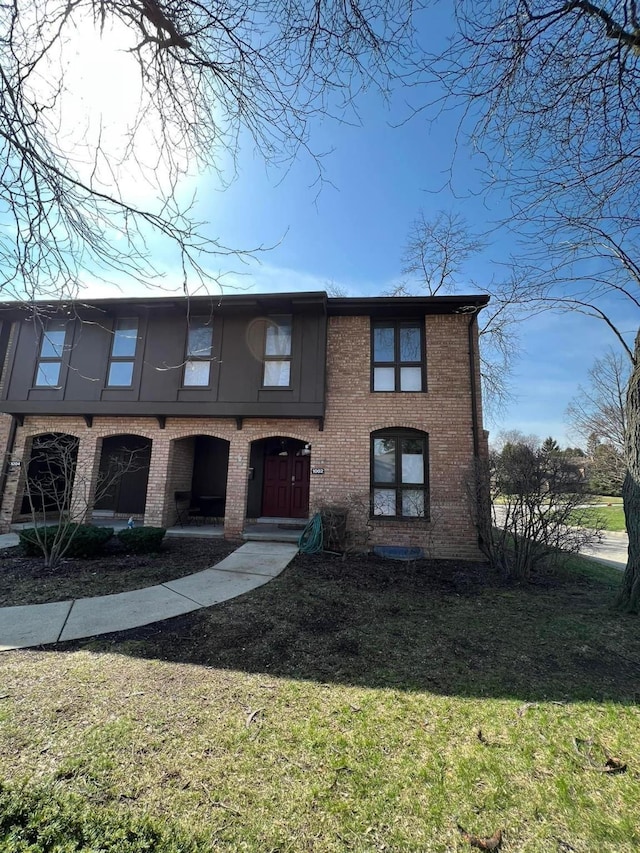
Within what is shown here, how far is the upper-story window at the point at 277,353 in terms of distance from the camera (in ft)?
29.3

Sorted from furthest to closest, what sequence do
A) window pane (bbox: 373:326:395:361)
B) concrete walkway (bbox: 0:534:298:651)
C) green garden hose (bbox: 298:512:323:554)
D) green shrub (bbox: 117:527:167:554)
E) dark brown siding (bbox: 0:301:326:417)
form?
window pane (bbox: 373:326:395:361), dark brown siding (bbox: 0:301:326:417), green garden hose (bbox: 298:512:323:554), green shrub (bbox: 117:527:167:554), concrete walkway (bbox: 0:534:298:651)

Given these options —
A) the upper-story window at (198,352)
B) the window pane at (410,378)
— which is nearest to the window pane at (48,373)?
the upper-story window at (198,352)

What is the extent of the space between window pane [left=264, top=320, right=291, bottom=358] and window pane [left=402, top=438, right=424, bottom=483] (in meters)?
3.78

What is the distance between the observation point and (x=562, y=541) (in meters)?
6.20

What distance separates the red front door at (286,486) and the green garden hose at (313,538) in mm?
2480

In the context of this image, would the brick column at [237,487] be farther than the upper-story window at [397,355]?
No

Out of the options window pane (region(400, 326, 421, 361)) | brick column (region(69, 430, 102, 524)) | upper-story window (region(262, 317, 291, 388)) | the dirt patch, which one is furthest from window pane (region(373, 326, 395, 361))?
brick column (region(69, 430, 102, 524))

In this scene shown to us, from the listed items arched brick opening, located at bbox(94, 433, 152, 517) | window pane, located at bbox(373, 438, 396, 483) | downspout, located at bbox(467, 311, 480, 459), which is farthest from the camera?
arched brick opening, located at bbox(94, 433, 152, 517)

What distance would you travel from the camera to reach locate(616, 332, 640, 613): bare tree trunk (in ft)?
14.8

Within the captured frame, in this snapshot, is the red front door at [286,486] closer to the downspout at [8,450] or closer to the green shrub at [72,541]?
the green shrub at [72,541]

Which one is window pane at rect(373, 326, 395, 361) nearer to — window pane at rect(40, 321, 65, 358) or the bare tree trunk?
the bare tree trunk

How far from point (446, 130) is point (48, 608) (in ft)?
22.4

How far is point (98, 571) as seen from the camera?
595 centimetres

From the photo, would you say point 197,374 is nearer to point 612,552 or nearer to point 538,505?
point 538,505
